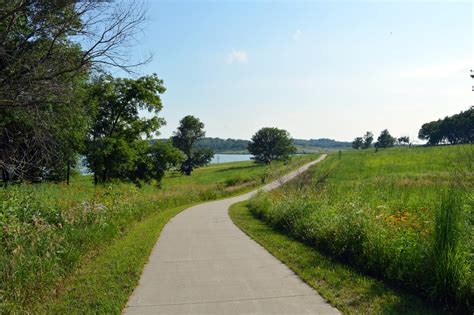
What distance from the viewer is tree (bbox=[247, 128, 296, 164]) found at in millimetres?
94938

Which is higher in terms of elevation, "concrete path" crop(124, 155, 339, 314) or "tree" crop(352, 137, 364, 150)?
"tree" crop(352, 137, 364, 150)

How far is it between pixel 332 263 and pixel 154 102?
30.6 metres

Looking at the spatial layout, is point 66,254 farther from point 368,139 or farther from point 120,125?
point 368,139

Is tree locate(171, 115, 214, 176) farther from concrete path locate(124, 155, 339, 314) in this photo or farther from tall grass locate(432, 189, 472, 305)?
tall grass locate(432, 189, 472, 305)

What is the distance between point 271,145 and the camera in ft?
312

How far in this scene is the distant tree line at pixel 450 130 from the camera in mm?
104938

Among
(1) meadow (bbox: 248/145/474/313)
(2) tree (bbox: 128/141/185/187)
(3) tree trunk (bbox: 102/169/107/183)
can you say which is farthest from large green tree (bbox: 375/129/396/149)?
(1) meadow (bbox: 248/145/474/313)

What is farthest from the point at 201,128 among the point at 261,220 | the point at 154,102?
the point at 261,220

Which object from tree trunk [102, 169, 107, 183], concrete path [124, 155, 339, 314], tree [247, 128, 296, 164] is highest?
tree [247, 128, 296, 164]

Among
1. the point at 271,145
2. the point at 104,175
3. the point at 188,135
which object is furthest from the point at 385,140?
the point at 104,175

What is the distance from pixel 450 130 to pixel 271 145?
57749 mm

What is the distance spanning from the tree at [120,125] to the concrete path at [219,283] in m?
24.1

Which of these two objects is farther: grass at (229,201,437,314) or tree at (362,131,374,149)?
tree at (362,131,374,149)

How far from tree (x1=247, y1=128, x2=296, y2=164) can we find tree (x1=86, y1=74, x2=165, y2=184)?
5988 cm
